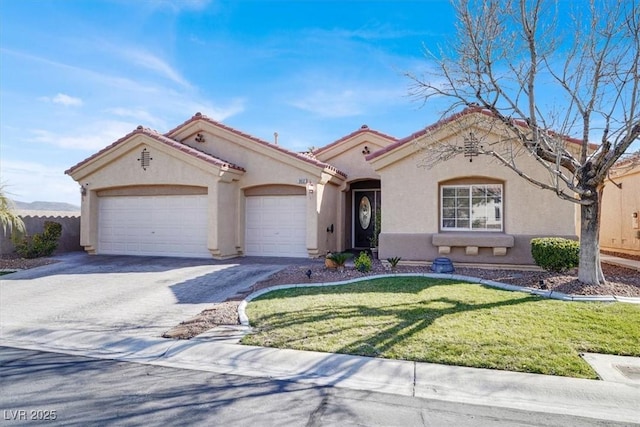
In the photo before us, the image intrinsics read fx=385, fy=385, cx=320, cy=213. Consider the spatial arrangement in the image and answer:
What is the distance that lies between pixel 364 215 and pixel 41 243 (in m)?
13.9

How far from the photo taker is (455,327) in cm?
645

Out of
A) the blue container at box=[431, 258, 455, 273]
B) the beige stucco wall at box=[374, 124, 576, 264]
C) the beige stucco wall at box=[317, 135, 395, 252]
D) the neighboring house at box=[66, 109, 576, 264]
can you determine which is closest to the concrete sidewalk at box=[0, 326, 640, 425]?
the blue container at box=[431, 258, 455, 273]

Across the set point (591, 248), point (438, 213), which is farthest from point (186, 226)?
point (591, 248)

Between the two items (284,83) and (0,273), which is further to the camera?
(284,83)

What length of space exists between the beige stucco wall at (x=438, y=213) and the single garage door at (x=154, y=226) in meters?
7.41

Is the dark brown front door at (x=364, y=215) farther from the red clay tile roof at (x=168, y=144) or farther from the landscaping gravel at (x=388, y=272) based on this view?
the red clay tile roof at (x=168, y=144)

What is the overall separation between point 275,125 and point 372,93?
8110 millimetres

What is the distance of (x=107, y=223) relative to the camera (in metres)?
16.8

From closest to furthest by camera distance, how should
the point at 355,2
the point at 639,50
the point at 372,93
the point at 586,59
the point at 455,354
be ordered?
the point at 455,354 → the point at 639,50 → the point at 586,59 → the point at 355,2 → the point at 372,93

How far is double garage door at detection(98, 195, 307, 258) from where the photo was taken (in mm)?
15406

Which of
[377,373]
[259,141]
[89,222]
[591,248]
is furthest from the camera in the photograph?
[89,222]

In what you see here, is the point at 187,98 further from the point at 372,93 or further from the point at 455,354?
the point at 455,354

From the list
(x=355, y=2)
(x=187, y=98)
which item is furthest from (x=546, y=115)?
(x=187, y=98)

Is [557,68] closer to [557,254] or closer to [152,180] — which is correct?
[557,254]
